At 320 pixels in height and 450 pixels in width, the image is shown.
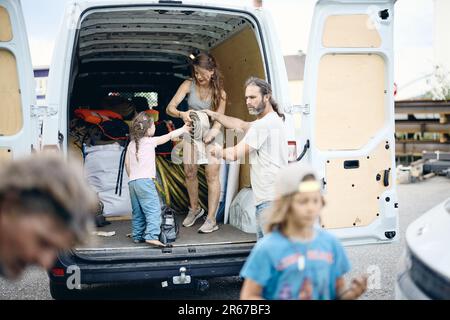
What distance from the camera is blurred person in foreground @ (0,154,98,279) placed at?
1703 mm

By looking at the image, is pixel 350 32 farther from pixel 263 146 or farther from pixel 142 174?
pixel 142 174

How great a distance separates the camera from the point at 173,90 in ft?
24.7

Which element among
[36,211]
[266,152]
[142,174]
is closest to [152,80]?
[142,174]

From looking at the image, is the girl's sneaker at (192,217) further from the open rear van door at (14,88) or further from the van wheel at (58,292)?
the open rear van door at (14,88)

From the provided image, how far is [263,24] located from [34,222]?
142 inches

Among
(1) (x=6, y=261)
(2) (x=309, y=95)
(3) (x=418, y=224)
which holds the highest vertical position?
(2) (x=309, y=95)

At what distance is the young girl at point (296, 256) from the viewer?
2539 mm

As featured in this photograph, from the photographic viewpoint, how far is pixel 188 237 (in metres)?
5.23

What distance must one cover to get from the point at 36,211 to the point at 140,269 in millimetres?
2680

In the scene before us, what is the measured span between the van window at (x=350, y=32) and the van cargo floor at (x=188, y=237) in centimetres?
178

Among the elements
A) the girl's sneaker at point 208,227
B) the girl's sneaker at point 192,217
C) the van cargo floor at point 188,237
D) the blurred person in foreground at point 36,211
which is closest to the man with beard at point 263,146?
the van cargo floor at point 188,237

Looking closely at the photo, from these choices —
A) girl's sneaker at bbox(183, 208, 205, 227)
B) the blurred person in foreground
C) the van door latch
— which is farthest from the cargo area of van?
the blurred person in foreground

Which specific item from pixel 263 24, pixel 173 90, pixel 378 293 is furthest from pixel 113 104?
pixel 378 293
